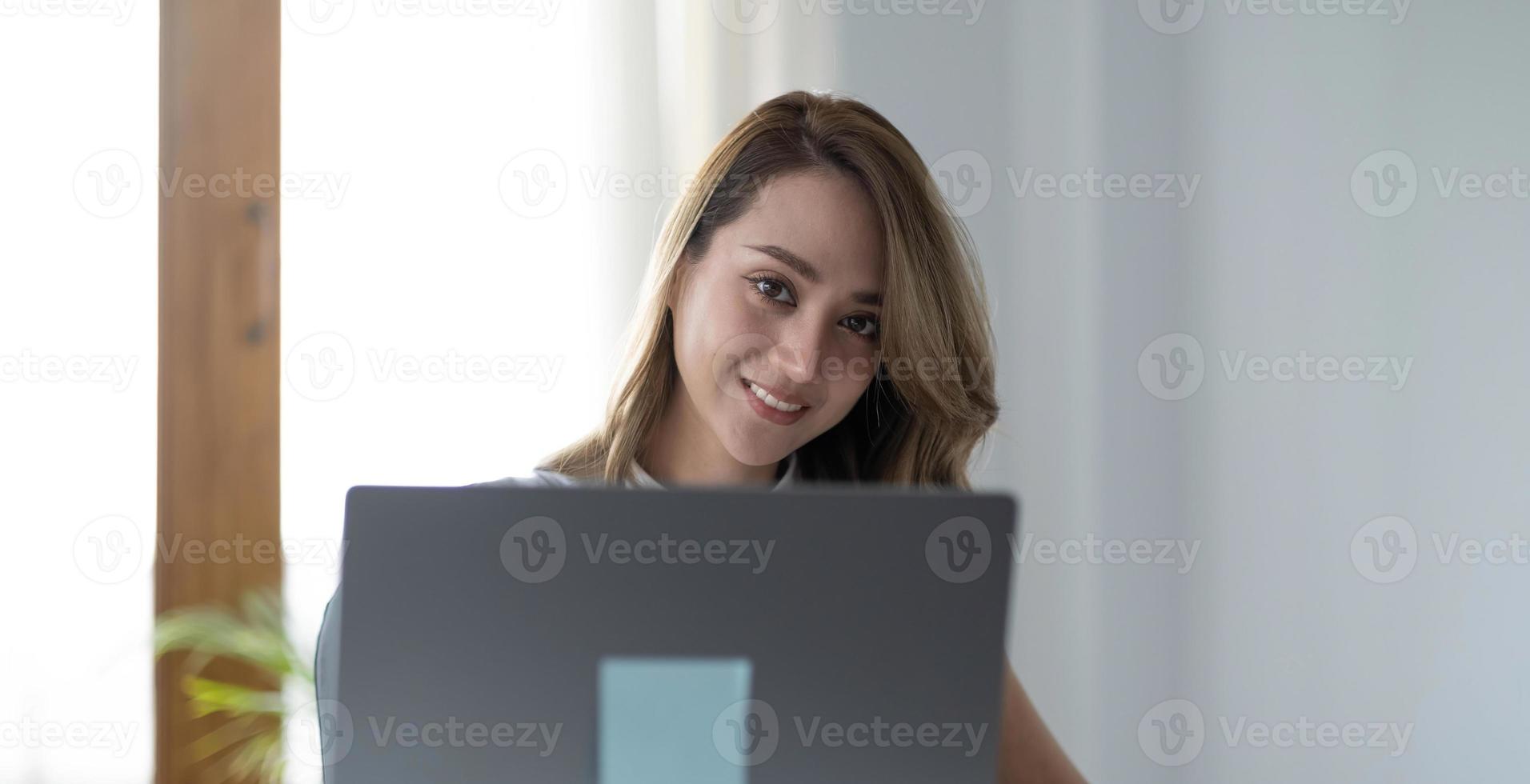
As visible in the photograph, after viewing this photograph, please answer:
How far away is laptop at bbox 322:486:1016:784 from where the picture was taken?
54cm

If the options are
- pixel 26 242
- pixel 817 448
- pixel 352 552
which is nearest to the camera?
pixel 352 552

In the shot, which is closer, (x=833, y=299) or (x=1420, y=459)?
(x=833, y=299)

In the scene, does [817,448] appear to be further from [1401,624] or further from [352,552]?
[1401,624]

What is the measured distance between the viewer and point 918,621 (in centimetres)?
56

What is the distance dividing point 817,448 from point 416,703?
0.95 metres

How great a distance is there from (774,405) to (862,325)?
0.16 m

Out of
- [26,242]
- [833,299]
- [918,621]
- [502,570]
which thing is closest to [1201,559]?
[833,299]
